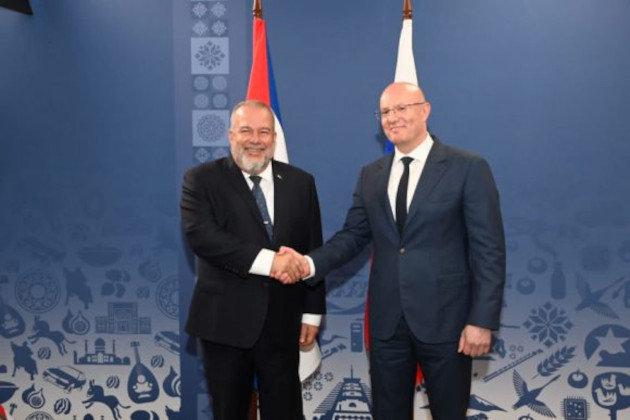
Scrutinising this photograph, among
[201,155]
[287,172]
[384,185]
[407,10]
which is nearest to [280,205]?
[287,172]

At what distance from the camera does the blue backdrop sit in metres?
3.20

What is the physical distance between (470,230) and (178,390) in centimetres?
216

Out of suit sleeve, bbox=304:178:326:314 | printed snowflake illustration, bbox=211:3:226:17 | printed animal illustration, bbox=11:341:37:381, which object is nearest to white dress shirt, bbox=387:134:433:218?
suit sleeve, bbox=304:178:326:314

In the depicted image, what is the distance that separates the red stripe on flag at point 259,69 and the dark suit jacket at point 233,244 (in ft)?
2.28

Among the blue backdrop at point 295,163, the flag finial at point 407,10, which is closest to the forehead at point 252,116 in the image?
the blue backdrop at point 295,163

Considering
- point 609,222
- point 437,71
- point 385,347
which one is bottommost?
point 385,347

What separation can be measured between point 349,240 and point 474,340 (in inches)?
27.5

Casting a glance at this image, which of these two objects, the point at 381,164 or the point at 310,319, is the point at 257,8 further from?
the point at 310,319

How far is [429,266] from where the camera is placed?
88.6 inches

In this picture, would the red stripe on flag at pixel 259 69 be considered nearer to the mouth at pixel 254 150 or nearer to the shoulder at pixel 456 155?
the mouth at pixel 254 150

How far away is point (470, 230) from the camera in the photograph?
7.29ft

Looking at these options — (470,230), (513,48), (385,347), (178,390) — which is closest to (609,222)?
(513,48)

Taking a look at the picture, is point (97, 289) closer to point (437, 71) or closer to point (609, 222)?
point (437, 71)

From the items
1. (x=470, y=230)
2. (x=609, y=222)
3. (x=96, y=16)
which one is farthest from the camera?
(x=96, y=16)
